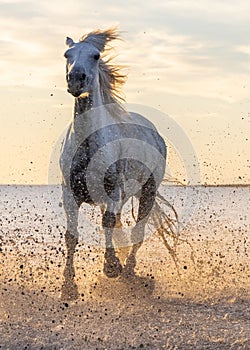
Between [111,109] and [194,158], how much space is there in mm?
1311

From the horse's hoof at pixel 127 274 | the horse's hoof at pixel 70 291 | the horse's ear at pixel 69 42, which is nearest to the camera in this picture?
the horse's hoof at pixel 70 291

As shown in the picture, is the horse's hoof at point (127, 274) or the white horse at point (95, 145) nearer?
the white horse at point (95, 145)

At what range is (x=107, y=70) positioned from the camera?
25.8ft

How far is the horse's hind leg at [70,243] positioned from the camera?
284 inches

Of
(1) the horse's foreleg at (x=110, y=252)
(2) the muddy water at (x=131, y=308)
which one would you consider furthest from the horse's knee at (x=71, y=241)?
(2) the muddy water at (x=131, y=308)

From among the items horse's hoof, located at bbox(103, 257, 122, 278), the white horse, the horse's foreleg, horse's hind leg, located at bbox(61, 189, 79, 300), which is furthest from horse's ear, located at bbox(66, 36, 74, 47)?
horse's hoof, located at bbox(103, 257, 122, 278)

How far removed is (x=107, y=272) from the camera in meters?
7.40

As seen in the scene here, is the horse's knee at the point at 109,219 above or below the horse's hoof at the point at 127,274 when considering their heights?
above

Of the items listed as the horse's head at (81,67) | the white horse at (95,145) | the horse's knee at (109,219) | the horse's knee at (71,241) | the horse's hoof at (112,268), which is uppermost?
the horse's head at (81,67)

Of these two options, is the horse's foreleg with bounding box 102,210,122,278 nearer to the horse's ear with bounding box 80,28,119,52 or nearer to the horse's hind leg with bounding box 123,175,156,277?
the horse's hind leg with bounding box 123,175,156,277

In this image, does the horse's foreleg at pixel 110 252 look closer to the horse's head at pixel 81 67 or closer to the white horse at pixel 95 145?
the white horse at pixel 95 145

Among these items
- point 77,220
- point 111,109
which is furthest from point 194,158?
point 77,220

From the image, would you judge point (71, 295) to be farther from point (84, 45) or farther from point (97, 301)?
point (84, 45)

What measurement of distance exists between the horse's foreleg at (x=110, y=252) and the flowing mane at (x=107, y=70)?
1.26 metres
